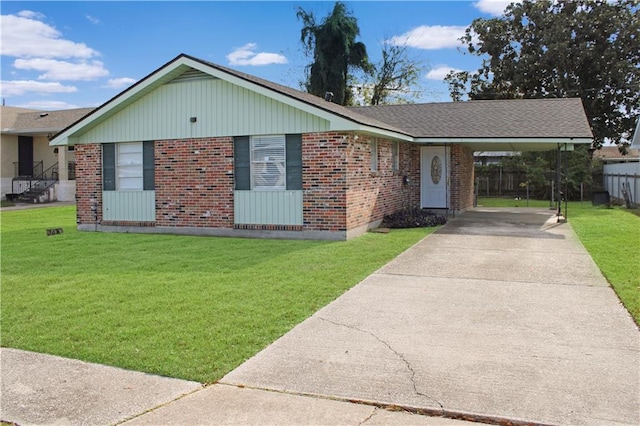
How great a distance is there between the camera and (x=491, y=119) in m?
17.1

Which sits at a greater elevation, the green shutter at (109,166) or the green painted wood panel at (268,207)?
the green shutter at (109,166)

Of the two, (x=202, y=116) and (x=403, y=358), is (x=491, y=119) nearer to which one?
(x=202, y=116)

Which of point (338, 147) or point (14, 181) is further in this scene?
point (14, 181)

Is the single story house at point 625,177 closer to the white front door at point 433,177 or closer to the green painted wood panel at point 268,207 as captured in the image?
the white front door at point 433,177

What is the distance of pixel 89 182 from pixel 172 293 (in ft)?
29.3

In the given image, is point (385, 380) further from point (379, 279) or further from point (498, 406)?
point (379, 279)

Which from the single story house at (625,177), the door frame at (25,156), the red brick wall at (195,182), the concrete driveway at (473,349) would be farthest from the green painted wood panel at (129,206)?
the door frame at (25,156)

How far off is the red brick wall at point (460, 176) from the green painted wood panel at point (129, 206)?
9351mm

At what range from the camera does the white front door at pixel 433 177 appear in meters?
17.9

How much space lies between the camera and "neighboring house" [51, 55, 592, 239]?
1213 centimetres

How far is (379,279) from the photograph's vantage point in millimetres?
7930

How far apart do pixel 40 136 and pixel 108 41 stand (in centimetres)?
1882

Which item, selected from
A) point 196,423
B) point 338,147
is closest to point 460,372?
point 196,423

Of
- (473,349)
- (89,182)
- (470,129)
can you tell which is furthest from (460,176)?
(473,349)
